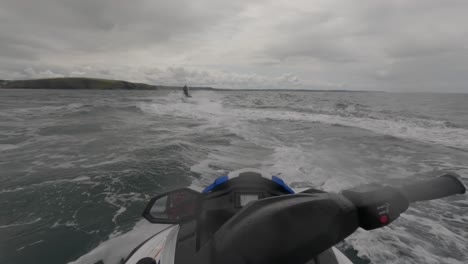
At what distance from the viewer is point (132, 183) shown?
6453mm

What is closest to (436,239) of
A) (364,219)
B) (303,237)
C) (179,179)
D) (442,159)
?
(364,219)

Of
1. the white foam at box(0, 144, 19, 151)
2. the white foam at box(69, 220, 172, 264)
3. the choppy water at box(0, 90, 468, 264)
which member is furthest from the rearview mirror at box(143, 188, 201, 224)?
the white foam at box(0, 144, 19, 151)

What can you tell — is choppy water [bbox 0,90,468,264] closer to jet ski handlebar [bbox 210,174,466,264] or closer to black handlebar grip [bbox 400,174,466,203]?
black handlebar grip [bbox 400,174,466,203]

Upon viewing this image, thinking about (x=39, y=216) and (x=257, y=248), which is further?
(x=39, y=216)

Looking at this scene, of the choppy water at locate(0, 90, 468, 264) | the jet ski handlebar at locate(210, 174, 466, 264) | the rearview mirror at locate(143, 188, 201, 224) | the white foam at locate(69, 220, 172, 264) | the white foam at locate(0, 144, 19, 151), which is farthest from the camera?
the white foam at locate(0, 144, 19, 151)

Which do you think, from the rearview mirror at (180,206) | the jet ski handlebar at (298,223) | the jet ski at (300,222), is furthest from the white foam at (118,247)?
the jet ski handlebar at (298,223)

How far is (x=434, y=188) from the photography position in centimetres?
123

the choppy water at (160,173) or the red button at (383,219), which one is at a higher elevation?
the red button at (383,219)

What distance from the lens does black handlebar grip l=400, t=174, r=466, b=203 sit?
1.18 m

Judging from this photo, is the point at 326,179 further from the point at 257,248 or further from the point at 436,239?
the point at 257,248

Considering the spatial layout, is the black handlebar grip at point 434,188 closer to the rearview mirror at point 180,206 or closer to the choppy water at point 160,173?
the rearview mirror at point 180,206

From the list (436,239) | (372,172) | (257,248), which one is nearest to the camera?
(257,248)

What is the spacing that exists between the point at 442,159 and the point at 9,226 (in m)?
13.0

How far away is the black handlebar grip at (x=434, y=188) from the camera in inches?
46.6
